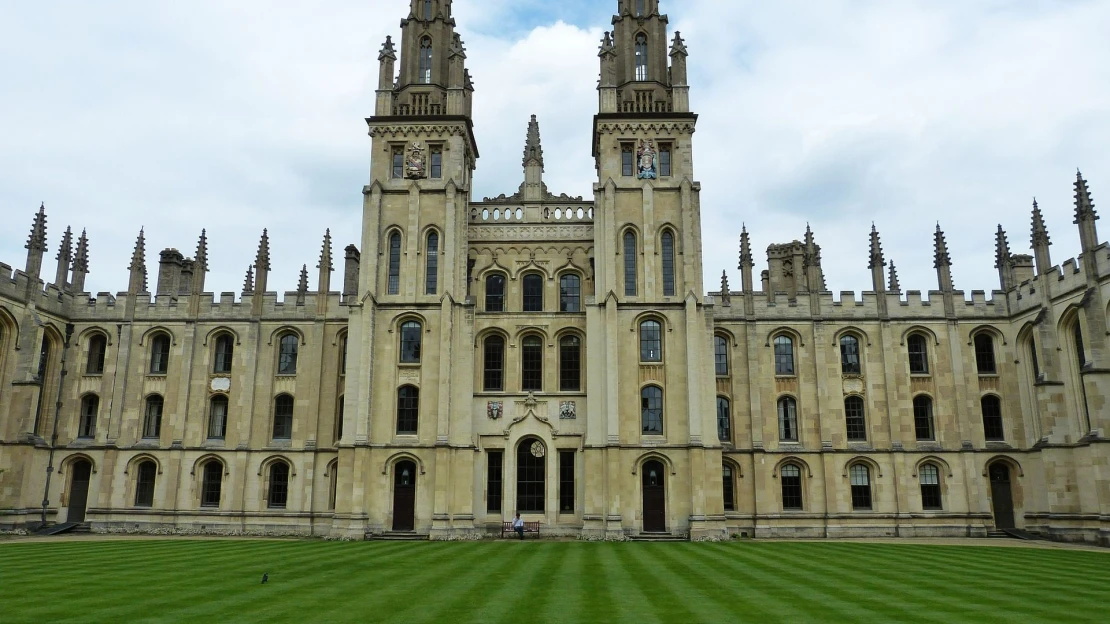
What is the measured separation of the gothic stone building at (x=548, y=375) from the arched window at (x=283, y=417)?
8.3 inches

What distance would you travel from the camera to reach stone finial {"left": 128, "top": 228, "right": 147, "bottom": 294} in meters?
42.9

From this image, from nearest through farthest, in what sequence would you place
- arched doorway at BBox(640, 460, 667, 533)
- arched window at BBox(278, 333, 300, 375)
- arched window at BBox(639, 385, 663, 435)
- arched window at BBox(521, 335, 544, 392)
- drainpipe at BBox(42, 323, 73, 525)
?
arched doorway at BBox(640, 460, 667, 533) < arched window at BBox(639, 385, 663, 435) < arched window at BBox(521, 335, 544, 392) < drainpipe at BBox(42, 323, 73, 525) < arched window at BBox(278, 333, 300, 375)

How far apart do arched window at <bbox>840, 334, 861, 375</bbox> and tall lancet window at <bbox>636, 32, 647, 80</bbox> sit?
18021mm

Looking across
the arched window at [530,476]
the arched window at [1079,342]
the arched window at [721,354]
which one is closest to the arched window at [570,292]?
the arched window at [530,476]

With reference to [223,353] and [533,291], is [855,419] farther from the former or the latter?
[223,353]

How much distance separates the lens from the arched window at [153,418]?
41094mm

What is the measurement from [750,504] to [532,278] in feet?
53.6

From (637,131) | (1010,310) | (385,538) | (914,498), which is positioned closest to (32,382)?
(385,538)

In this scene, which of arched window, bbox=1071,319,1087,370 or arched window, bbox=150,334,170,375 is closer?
arched window, bbox=1071,319,1087,370

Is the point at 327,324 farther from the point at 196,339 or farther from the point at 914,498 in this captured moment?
the point at 914,498

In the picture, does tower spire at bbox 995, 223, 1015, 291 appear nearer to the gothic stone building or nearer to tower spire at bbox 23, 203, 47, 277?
the gothic stone building

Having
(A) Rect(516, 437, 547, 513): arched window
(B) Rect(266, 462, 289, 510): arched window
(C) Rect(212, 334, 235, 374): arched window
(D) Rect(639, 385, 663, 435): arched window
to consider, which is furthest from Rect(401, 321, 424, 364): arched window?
(D) Rect(639, 385, 663, 435): arched window

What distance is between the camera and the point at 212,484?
40.5 meters

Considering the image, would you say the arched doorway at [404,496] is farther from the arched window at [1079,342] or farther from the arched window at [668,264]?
the arched window at [1079,342]
